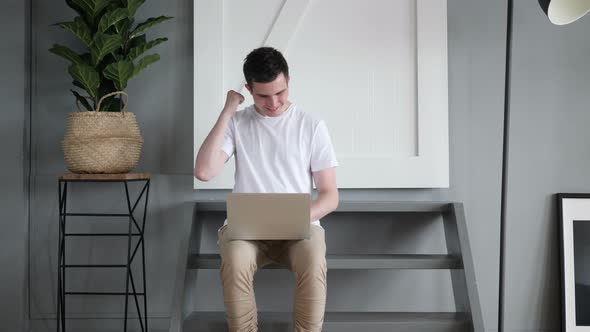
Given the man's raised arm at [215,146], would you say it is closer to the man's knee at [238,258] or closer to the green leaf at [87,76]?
the man's knee at [238,258]

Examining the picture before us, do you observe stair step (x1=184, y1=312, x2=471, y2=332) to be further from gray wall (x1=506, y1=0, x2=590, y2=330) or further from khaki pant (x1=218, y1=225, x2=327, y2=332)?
gray wall (x1=506, y1=0, x2=590, y2=330)

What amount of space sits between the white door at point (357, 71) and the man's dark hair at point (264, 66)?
0.70 meters

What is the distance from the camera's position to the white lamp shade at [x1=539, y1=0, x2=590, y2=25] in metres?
2.67

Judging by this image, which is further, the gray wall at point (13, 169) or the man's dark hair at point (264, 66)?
the gray wall at point (13, 169)

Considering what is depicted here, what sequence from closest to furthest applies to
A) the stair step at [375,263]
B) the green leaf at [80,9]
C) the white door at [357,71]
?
the stair step at [375,263] < the green leaf at [80,9] < the white door at [357,71]

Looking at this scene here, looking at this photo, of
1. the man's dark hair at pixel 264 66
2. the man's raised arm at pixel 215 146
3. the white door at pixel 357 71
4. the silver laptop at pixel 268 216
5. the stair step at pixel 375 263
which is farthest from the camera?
the white door at pixel 357 71

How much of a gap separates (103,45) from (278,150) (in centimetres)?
98

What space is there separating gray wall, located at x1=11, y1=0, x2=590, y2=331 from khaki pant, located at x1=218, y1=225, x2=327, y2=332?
87 cm

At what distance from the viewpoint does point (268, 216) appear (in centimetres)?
241

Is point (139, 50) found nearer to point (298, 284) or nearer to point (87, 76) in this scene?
point (87, 76)

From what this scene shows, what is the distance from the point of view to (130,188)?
3424 mm

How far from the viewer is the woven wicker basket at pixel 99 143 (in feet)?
9.89

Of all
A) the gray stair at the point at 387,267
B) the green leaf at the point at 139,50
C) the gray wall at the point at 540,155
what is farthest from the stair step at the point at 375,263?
the green leaf at the point at 139,50

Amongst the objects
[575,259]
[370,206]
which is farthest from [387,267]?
[575,259]
